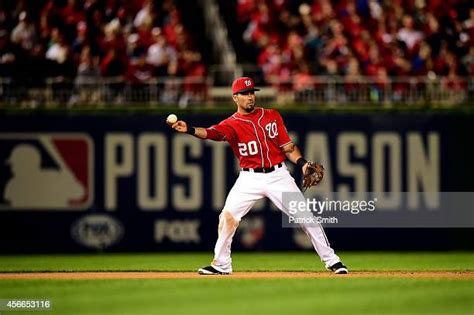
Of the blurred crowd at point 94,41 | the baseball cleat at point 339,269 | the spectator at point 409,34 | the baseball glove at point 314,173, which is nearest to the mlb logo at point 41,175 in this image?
the blurred crowd at point 94,41

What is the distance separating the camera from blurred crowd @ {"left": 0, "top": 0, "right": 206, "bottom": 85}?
61.2 ft

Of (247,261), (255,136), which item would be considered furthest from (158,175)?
(255,136)

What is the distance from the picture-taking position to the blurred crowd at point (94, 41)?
18.7 metres

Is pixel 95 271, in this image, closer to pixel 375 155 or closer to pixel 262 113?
pixel 262 113

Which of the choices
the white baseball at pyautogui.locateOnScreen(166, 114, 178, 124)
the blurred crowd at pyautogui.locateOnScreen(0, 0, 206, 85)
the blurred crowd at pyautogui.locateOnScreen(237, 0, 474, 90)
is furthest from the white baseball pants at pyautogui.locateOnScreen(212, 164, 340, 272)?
the blurred crowd at pyautogui.locateOnScreen(0, 0, 206, 85)

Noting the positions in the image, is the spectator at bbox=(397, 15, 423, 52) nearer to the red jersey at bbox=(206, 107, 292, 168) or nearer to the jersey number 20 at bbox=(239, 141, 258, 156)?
the red jersey at bbox=(206, 107, 292, 168)

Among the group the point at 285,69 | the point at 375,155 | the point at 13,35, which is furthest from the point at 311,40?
the point at 13,35

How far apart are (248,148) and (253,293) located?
2319mm

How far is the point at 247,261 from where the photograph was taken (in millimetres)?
16656

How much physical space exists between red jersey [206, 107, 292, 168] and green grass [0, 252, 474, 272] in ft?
6.74

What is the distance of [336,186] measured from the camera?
18.8 metres

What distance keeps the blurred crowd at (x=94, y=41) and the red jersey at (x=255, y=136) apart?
17.3ft

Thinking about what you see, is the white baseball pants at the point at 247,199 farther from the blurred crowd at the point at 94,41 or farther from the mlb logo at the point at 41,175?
the mlb logo at the point at 41,175

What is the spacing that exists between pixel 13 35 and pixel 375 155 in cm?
630
